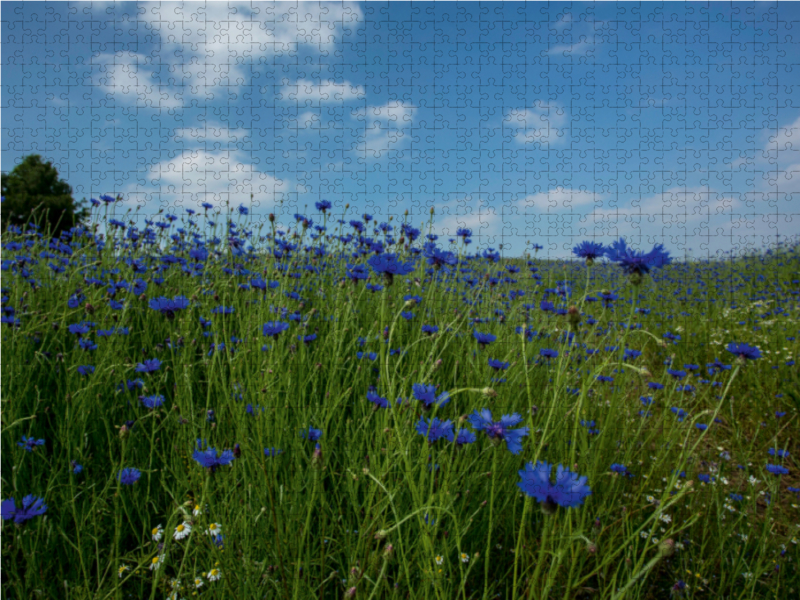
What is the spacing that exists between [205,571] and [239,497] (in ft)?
0.80

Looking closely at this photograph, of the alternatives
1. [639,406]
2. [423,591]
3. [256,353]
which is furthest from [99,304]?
[639,406]

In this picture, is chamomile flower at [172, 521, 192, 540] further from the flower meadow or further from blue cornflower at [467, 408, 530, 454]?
blue cornflower at [467, 408, 530, 454]

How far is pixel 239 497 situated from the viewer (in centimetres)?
167

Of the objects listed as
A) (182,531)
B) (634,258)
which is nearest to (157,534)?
(182,531)

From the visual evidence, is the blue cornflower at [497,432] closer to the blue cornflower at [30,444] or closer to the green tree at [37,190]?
the blue cornflower at [30,444]

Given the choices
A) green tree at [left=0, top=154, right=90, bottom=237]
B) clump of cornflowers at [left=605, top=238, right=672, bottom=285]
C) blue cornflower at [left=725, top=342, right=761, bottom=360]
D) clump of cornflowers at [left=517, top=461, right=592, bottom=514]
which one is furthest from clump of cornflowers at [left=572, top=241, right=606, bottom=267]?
green tree at [left=0, top=154, right=90, bottom=237]

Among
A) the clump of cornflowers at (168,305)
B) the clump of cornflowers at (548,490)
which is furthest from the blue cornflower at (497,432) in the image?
the clump of cornflowers at (168,305)

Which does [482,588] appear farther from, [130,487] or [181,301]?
[181,301]

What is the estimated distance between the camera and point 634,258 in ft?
4.62

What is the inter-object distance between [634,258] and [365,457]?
49.8 inches

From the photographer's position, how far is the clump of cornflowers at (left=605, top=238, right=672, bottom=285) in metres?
1.39

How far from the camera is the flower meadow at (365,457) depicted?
1.37m

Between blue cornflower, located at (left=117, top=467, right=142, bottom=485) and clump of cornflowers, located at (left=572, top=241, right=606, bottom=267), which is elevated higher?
clump of cornflowers, located at (left=572, top=241, right=606, bottom=267)

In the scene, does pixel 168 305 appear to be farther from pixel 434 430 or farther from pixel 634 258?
pixel 634 258
